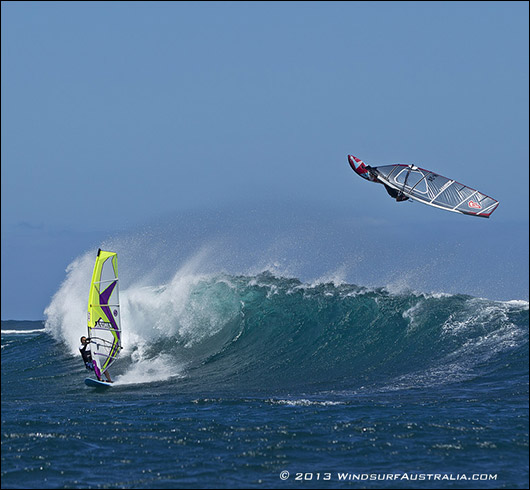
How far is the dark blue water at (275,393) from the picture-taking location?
32.1ft

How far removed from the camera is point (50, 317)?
2225 centimetres

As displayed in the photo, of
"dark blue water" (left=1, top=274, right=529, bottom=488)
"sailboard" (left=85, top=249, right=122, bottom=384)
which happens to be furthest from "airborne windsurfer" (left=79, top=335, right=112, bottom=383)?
Answer: "dark blue water" (left=1, top=274, right=529, bottom=488)

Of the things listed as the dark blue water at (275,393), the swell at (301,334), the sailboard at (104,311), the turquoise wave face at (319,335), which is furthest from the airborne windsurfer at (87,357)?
the turquoise wave face at (319,335)

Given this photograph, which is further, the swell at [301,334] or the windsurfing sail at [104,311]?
the windsurfing sail at [104,311]

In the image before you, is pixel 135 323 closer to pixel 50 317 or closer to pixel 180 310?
pixel 180 310

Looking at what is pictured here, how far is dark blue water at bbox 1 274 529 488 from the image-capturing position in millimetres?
9773

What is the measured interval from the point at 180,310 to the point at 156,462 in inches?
432

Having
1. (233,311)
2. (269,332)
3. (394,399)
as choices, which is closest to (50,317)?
(233,311)

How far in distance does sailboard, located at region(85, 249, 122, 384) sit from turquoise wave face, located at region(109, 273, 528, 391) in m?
1.58

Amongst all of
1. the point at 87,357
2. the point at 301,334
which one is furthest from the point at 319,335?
the point at 87,357

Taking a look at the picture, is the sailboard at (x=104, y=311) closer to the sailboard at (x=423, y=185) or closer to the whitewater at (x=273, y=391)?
the whitewater at (x=273, y=391)

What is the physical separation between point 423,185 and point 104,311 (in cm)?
882

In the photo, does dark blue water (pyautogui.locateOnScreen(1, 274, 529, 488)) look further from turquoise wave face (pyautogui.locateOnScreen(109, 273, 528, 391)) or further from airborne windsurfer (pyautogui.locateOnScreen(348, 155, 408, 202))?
airborne windsurfer (pyautogui.locateOnScreen(348, 155, 408, 202))

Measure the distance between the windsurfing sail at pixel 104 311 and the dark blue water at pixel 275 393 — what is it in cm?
75
